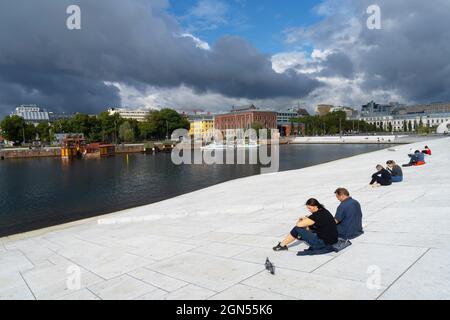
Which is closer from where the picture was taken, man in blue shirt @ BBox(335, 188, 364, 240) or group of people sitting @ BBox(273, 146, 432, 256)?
group of people sitting @ BBox(273, 146, 432, 256)

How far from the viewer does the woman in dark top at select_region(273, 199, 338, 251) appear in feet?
24.2

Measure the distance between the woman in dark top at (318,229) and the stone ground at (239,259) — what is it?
1.19 feet

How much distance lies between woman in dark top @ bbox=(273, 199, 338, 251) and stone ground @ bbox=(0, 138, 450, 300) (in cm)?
36

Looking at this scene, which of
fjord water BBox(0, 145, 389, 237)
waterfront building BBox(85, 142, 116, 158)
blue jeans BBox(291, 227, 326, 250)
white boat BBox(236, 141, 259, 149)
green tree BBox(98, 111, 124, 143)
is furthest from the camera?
green tree BBox(98, 111, 124, 143)

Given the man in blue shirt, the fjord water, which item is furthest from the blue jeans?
the fjord water

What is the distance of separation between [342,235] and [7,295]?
776 cm

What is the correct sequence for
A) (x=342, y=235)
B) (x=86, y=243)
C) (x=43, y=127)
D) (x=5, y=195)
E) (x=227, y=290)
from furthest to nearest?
(x=43, y=127)
(x=5, y=195)
(x=86, y=243)
(x=342, y=235)
(x=227, y=290)

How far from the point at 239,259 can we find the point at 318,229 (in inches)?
78.7

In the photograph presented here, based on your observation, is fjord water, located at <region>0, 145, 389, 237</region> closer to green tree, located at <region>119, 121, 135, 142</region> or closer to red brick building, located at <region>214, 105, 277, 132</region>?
green tree, located at <region>119, 121, 135, 142</region>

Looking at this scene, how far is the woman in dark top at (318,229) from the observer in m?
7.39

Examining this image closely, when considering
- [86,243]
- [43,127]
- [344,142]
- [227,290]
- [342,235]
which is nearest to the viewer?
[227,290]

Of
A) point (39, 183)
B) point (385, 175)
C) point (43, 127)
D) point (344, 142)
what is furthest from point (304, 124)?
point (385, 175)

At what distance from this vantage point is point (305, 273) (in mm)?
6578

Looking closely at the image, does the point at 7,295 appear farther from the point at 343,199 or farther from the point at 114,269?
the point at 343,199
